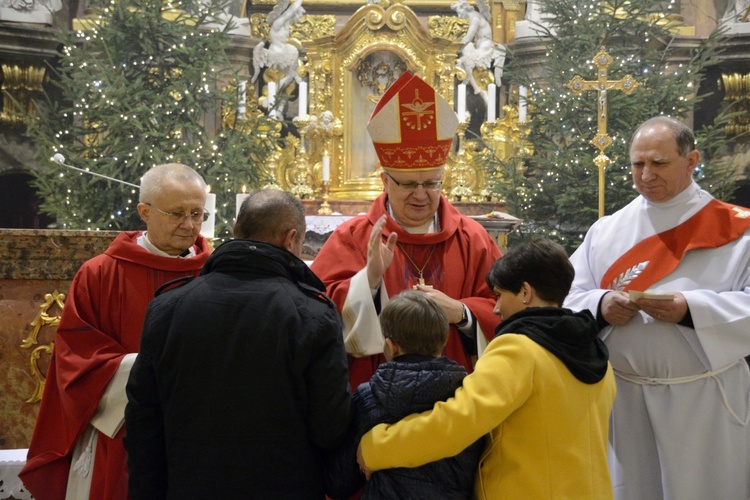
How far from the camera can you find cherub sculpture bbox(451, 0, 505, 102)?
34.2 feet

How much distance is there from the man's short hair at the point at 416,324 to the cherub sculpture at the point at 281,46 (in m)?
8.35

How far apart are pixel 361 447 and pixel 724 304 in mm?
1632

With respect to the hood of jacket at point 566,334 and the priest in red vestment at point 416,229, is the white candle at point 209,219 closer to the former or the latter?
the priest in red vestment at point 416,229

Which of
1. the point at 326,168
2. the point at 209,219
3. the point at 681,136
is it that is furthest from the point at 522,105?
the point at 681,136

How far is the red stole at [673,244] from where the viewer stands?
3516 mm

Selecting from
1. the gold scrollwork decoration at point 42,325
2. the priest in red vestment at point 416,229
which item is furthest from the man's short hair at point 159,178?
the gold scrollwork decoration at point 42,325

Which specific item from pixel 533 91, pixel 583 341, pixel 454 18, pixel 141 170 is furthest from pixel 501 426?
pixel 454 18

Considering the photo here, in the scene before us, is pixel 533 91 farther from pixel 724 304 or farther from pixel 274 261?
pixel 274 261

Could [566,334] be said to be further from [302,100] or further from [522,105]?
[302,100]

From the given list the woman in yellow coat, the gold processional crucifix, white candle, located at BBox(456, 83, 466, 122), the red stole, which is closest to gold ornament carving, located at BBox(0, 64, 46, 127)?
white candle, located at BBox(456, 83, 466, 122)

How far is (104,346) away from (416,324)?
48.9 inches

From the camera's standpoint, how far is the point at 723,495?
345 cm

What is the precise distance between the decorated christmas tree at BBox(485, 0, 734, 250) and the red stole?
5.42m

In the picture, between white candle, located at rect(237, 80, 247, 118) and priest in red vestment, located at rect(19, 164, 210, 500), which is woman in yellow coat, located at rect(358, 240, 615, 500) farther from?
white candle, located at rect(237, 80, 247, 118)
